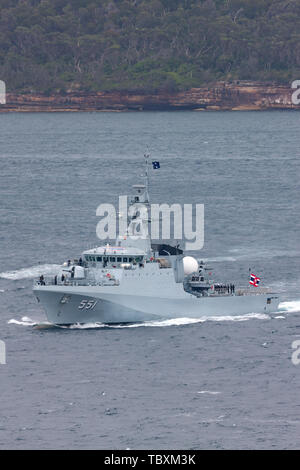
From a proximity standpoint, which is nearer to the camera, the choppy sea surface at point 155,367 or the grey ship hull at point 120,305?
the choppy sea surface at point 155,367

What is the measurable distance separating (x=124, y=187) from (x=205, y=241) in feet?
152

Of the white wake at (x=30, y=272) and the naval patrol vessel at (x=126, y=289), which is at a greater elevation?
the white wake at (x=30, y=272)

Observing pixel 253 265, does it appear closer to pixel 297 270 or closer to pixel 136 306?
pixel 297 270

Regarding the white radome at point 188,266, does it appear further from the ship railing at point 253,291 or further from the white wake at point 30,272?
the white wake at point 30,272

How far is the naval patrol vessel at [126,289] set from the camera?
7950 centimetres

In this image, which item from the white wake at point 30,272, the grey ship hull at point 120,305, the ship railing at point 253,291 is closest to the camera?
the grey ship hull at point 120,305

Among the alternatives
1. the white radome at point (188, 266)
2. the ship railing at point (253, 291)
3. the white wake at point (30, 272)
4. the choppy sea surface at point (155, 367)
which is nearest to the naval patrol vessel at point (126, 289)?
the white radome at point (188, 266)

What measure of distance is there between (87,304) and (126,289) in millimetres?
2898

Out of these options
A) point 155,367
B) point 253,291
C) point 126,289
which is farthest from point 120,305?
point 253,291

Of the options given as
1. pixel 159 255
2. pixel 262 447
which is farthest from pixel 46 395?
pixel 159 255

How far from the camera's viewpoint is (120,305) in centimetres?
8012

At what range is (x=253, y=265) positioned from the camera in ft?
330

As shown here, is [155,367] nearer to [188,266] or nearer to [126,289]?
[126,289]

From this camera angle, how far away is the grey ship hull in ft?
260
